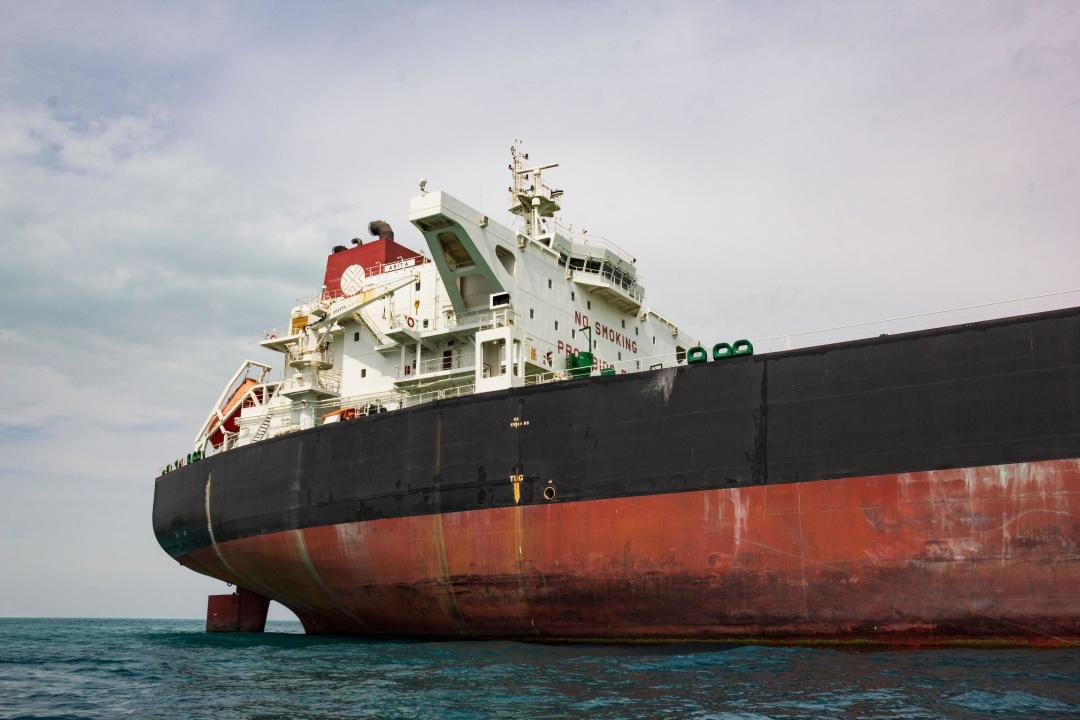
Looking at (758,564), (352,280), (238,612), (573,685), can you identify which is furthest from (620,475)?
(238,612)

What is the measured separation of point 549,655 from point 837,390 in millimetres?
6387

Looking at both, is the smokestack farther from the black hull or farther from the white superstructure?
the black hull

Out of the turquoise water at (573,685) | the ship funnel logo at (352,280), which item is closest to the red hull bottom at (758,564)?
the turquoise water at (573,685)

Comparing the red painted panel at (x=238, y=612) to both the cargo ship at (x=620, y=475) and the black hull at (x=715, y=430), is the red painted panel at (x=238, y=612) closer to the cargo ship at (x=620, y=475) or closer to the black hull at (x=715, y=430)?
the cargo ship at (x=620, y=475)

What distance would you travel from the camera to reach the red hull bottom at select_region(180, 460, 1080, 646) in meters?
12.2

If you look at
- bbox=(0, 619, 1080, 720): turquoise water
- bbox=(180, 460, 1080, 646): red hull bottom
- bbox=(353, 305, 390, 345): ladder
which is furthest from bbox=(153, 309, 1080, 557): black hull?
bbox=(353, 305, 390, 345): ladder

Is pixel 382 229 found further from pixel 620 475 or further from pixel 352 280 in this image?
pixel 620 475

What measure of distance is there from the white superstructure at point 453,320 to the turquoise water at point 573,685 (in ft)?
20.8

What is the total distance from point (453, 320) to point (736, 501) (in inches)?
349

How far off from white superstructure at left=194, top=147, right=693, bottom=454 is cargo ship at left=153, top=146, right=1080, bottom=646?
0.08 metres

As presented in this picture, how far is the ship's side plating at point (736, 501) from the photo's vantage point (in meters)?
12.4

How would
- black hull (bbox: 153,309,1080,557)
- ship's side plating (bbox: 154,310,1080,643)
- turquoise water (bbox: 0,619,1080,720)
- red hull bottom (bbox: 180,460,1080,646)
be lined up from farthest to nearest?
1. black hull (bbox: 153,309,1080,557)
2. ship's side plating (bbox: 154,310,1080,643)
3. red hull bottom (bbox: 180,460,1080,646)
4. turquoise water (bbox: 0,619,1080,720)

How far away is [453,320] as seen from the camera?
20.6 m

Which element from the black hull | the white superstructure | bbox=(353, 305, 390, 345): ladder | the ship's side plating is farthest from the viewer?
bbox=(353, 305, 390, 345): ladder
